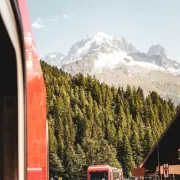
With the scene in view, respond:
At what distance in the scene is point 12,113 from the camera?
285 centimetres

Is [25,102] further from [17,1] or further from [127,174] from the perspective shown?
[127,174]

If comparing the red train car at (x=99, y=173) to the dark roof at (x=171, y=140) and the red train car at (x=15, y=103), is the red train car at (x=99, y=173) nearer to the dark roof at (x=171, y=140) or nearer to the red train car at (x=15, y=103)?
the dark roof at (x=171, y=140)

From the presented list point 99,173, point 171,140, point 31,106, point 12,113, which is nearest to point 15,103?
point 12,113

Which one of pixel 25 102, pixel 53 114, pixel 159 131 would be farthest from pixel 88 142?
pixel 25 102

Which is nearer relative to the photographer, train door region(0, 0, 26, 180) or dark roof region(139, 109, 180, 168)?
train door region(0, 0, 26, 180)

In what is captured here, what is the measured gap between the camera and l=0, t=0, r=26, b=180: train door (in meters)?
2.78

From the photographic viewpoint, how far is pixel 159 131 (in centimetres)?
19688

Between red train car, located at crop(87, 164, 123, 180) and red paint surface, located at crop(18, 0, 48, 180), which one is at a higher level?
red paint surface, located at crop(18, 0, 48, 180)

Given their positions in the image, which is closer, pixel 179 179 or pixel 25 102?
pixel 25 102

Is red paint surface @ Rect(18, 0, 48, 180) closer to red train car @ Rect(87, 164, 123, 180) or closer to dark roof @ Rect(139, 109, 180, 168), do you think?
dark roof @ Rect(139, 109, 180, 168)

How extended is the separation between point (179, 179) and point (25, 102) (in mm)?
39880

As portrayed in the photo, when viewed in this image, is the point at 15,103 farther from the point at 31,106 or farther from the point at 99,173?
the point at 99,173

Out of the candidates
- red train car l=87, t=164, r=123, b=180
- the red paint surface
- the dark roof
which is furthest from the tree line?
the red paint surface

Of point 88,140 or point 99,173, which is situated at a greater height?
point 88,140
